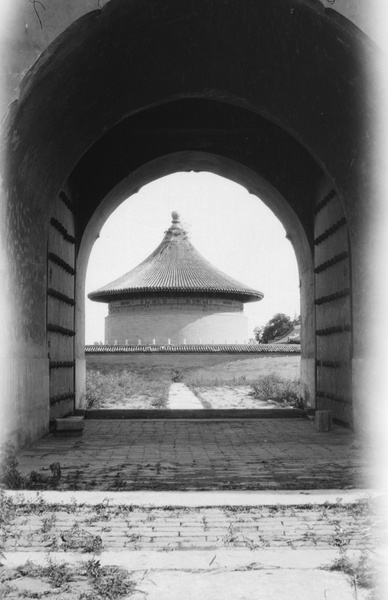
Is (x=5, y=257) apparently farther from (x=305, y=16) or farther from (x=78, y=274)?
(x=78, y=274)

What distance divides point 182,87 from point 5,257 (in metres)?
3.17

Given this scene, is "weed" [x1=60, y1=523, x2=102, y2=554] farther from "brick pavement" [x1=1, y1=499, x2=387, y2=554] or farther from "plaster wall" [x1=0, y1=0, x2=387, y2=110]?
"plaster wall" [x1=0, y1=0, x2=387, y2=110]

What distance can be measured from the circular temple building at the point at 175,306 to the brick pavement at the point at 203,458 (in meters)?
27.8

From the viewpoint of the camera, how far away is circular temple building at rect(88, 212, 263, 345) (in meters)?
37.0

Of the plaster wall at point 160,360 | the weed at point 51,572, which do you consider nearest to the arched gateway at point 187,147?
the weed at point 51,572

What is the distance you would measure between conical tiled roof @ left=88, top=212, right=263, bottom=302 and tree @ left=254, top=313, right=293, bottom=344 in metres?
29.1

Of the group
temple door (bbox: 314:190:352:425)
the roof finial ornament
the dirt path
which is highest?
the roof finial ornament

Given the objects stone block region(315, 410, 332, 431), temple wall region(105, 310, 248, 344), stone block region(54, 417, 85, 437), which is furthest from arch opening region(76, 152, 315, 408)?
temple wall region(105, 310, 248, 344)

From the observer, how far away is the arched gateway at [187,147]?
6215mm

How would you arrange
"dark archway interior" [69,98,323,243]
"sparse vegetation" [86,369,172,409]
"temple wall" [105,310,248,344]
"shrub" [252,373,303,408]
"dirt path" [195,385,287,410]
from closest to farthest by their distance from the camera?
1. "dark archway interior" [69,98,323,243]
2. "dirt path" [195,385,287,410]
3. "sparse vegetation" [86,369,172,409]
4. "shrub" [252,373,303,408]
5. "temple wall" [105,310,248,344]

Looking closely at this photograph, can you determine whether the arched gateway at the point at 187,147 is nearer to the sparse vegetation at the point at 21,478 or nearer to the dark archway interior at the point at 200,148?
the dark archway interior at the point at 200,148

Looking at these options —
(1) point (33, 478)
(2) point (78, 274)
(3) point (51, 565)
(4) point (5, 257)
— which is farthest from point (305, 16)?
(2) point (78, 274)

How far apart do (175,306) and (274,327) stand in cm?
3585

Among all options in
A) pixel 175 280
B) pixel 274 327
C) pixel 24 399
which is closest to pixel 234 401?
pixel 24 399
